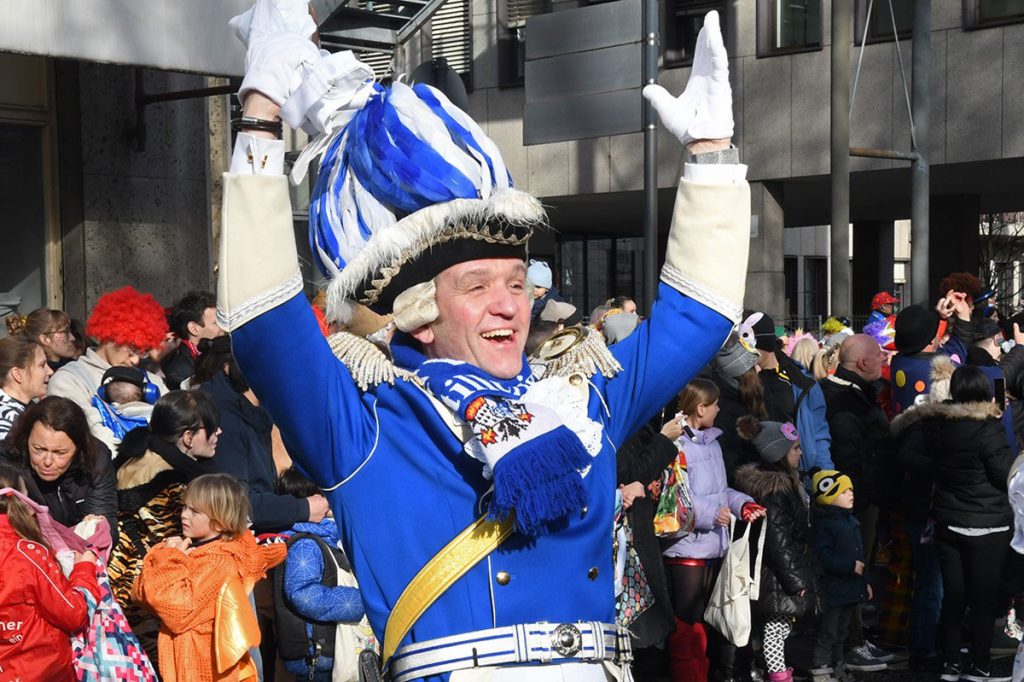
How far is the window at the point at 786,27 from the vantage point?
53.5 feet

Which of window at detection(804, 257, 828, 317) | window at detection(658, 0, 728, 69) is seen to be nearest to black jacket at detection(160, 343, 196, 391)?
window at detection(658, 0, 728, 69)

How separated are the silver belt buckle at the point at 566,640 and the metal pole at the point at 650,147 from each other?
5.13 meters

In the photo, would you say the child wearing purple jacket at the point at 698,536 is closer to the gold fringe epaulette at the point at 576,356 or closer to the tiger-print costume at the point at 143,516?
the tiger-print costume at the point at 143,516

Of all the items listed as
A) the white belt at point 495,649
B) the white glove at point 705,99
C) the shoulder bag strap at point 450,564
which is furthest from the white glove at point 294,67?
the white belt at point 495,649

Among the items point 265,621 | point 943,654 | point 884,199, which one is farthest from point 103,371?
point 884,199

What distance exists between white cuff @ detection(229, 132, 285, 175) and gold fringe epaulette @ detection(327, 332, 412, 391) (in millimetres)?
430

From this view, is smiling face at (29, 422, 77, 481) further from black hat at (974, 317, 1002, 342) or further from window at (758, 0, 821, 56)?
window at (758, 0, 821, 56)

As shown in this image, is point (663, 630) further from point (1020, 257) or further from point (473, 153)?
point (1020, 257)

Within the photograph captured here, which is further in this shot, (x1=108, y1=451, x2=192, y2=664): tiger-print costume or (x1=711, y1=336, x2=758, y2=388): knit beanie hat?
(x1=711, y1=336, x2=758, y2=388): knit beanie hat

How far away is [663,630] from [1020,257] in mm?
39884

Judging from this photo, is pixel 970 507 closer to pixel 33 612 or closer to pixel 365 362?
pixel 33 612

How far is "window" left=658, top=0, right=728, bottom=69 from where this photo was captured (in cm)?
1752

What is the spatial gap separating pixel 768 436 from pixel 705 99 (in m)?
4.42

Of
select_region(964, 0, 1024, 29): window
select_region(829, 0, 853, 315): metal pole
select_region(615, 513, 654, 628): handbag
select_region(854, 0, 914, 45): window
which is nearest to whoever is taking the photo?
select_region(615, 513, 654, 628): handbag
